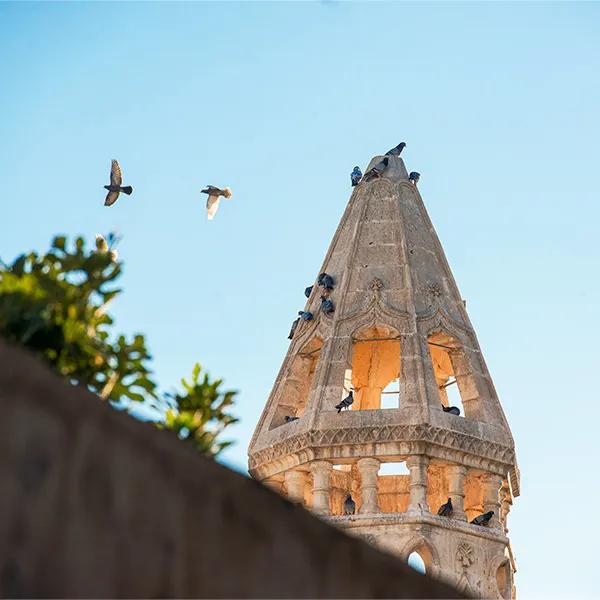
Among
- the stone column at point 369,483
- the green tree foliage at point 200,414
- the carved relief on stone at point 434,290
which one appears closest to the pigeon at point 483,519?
the stone column at point 369,483

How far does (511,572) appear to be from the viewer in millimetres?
26984

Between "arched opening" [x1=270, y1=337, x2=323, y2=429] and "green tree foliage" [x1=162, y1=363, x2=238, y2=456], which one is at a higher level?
"arched opening" [x1=270, y1=337, x2=323, y2=429]

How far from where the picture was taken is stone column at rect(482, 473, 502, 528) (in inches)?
1059

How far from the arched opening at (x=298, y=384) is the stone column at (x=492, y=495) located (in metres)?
3.32

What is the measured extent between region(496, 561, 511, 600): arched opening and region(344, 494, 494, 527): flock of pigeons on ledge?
29.2 inches

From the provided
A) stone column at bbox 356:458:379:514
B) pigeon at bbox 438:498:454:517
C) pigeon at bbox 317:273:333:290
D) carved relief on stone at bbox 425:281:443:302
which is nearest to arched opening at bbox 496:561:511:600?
pigeon at bbox 438:498:454:517

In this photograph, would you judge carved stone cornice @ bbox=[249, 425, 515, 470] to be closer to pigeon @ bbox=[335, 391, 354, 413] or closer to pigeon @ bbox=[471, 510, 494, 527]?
pigeon @ bbox=[335, 391, 354, 413]

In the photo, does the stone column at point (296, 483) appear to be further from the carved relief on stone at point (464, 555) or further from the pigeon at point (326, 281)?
the pigeon at point (326, 281)

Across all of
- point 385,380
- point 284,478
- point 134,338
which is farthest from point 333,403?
point 134,338

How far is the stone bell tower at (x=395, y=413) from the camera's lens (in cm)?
2588

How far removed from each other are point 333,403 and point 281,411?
161 centimetres

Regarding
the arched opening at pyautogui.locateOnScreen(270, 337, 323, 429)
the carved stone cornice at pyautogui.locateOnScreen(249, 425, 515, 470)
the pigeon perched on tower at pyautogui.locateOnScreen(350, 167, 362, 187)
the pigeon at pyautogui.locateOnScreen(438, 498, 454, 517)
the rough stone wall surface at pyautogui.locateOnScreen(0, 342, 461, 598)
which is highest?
the pigeon perched on tower at pyautogui.locateOnScreen(350, 167, 362, 187)

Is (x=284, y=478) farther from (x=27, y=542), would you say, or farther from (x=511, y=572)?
(x=27, y=542)

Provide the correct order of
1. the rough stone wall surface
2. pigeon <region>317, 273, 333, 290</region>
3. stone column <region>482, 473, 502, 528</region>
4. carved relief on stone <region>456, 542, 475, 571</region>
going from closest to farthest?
1. the rough stone wall surface
2. carved relief on stone <region>456, 542, 475, 571</region>
3. stone column <region>482, 473, 502, 528</region>
4. pigeon <region>317, 273, 333, 290</region>
